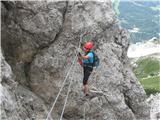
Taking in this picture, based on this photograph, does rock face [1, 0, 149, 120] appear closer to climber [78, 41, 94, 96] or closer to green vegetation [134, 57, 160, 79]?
climber [78, 41, 94, 96]

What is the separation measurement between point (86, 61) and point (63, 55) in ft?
6.76

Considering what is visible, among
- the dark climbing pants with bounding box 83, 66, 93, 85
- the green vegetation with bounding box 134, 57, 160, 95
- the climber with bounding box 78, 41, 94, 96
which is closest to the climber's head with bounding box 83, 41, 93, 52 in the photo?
the climber with bounding box 78, 41, 94, 96

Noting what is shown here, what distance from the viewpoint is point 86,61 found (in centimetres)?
3173

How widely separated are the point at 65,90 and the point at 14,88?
6149 mm

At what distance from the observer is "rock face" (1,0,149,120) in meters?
30.9

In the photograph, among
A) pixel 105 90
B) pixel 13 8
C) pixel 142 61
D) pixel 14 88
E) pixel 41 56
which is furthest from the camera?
pixel 142 61

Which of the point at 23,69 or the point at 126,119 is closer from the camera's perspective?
the point at 23,69

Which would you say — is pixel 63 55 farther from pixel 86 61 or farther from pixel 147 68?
pixel 147 68

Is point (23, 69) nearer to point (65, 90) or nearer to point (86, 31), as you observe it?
point (65, 90)

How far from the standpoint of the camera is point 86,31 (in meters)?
33.2

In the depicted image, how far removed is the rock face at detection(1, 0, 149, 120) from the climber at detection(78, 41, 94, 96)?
2.67 ft

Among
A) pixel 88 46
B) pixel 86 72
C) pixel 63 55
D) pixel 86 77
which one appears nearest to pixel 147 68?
pixel 86 77

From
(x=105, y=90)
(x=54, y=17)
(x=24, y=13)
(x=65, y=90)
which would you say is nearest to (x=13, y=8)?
(x=24, y=13)

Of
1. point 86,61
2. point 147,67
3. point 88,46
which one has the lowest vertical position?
point 147,67
